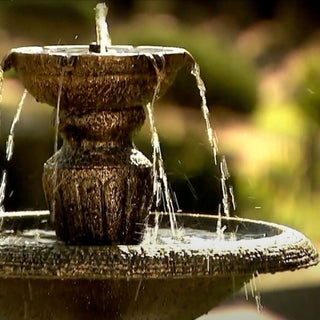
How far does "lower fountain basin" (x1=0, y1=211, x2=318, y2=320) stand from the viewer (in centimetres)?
321

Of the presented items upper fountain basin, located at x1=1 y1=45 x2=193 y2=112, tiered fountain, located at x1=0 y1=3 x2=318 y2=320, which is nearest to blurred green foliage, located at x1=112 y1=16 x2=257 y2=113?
tiered fountain, located at x1=0 y1=3 x2=318 y2=320

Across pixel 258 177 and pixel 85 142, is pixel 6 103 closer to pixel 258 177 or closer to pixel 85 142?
pixel 258 177

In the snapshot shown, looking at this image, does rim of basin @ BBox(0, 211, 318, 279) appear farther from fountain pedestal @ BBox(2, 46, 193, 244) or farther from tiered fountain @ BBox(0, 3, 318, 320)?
fountain pedestal @ BBox(2, 46, 193, 244)

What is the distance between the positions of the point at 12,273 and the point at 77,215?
0.44m

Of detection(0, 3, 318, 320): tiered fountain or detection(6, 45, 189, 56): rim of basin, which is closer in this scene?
detection(0, 3, 318, 320): tiered fountain

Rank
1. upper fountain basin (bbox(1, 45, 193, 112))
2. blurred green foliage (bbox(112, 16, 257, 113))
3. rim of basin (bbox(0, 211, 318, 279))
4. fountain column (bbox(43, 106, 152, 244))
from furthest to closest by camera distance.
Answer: blurred green foliage (bbox(112, 16, 257, 113)) < fountain column (bbox(43, 106, 152, 244)) < upper fountain basin (bbox(1, 45, 193, 112)) < rim of basin (bbox(0, 211, 318, 279))

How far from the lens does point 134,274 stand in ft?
10.5

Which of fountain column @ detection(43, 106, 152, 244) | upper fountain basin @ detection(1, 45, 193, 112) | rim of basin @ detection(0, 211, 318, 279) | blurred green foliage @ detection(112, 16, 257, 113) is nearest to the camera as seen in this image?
rim of basin @ detection(0, 211, 318, 279)

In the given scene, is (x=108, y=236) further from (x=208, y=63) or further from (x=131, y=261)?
(x=208, y=63)

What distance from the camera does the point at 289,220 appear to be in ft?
26.8

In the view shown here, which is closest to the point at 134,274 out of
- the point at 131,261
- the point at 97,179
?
the point at 131,261

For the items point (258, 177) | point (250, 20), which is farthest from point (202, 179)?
point (250, 20)

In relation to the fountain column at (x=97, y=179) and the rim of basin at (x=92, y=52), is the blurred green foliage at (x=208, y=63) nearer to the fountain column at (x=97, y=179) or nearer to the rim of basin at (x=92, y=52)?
the rim of basin at (x=92, y=52)

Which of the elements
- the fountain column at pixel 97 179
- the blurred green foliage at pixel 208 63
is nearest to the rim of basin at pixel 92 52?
the fountain column at pixel 97 179
